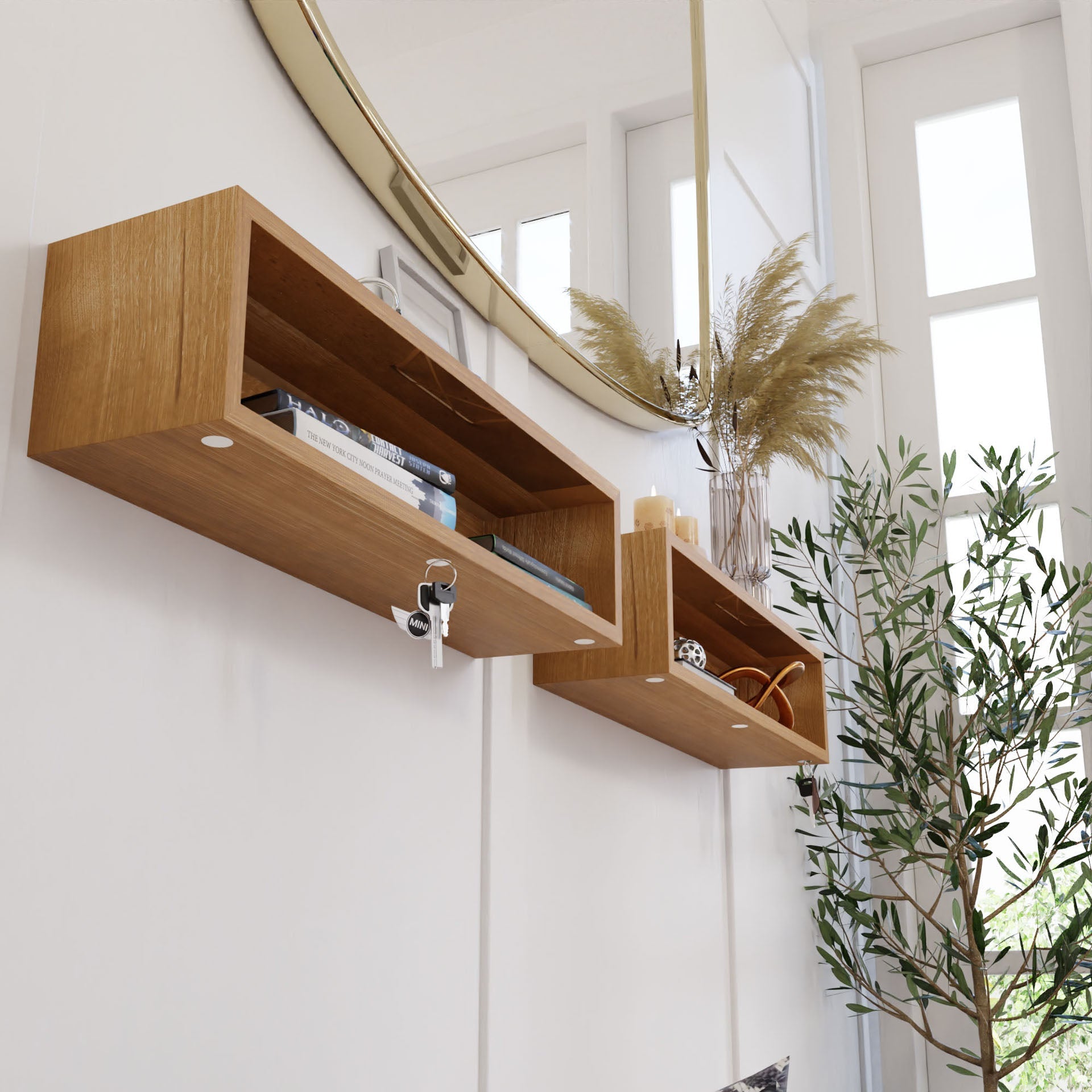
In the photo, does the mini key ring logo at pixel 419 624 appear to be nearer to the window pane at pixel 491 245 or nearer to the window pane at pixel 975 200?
the window pane at pixel 491 245

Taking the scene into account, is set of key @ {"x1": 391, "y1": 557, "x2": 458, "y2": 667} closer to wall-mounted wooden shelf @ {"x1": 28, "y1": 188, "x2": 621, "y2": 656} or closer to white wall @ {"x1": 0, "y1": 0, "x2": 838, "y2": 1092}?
wall-mounted wooden shelf @ {"x1": 28, "y1": 188, "x2": 621, "y2": 656}

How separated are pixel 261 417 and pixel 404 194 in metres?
0.78

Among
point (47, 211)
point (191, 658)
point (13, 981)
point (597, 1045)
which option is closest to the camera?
point (13, 981)

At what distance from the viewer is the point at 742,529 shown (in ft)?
9.01

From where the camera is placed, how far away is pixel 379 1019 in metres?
1.50

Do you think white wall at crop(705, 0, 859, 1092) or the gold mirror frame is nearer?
the gold mirror frame

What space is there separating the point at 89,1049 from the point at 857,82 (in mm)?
4362

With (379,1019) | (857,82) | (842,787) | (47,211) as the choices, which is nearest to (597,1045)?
(379,1019)

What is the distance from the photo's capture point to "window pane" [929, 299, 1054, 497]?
13.0 ft

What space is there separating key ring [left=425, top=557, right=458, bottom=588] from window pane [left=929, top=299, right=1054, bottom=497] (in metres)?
3.01

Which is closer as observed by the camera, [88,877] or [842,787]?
[88,877]

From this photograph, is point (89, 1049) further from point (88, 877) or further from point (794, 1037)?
point (794, 1037)

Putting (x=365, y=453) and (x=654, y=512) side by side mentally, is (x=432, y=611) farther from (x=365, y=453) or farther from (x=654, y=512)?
(x=654, y=512)

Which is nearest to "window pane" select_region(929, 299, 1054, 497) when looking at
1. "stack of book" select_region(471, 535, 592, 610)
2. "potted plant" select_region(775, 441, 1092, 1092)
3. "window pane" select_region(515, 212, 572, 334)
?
"potted plant" select_region(775, 441, 1092, 1092)
